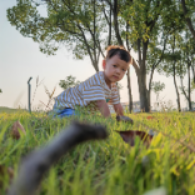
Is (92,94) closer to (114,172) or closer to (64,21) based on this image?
(114,172)

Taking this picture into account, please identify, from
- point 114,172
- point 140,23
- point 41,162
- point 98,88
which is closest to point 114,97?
point 98,88

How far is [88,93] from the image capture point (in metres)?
3.92

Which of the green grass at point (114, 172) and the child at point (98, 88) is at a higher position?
the child at point (98, 88)

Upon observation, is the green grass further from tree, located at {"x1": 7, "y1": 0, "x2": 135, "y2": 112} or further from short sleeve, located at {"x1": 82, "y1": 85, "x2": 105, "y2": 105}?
tree, located at {"x1": 7, "y1": 0, "x2": 135, "y2": 112}

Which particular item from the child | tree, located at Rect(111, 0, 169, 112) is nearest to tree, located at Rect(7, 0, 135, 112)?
tree, located at Rect(111, 0, 169, 112)

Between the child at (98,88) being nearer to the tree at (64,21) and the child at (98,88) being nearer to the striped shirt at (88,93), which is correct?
the striped shirt at (88,93)

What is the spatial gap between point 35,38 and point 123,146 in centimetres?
1996

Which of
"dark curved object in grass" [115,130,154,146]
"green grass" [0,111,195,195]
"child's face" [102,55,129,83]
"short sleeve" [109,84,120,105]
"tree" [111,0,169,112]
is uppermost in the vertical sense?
"tree" [111,0,169,112]

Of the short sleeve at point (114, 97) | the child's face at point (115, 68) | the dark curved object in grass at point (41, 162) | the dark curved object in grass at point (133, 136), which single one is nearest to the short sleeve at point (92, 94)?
the child's face at point (115, 68)

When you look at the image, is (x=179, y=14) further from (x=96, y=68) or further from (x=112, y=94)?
(x=112, y=94)

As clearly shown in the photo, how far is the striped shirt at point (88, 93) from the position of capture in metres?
3.86

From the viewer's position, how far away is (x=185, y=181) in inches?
26.8

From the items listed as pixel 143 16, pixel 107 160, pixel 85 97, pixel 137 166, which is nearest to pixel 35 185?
pixel 137 166

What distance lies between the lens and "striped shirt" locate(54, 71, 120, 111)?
386cm
